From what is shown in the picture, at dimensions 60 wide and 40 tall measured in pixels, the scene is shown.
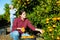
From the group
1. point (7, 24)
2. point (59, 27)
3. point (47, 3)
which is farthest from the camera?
point (7, 24)

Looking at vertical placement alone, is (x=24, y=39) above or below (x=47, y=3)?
below

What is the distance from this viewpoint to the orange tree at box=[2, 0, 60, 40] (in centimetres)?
584

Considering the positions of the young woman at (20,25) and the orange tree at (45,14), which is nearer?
the young woman at (20,25)

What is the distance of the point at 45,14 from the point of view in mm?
8711

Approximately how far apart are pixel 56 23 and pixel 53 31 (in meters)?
0.31

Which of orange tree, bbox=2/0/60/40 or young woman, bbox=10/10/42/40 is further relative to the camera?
orange tree, bbox=2/0/60/40

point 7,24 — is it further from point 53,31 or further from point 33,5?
point 53,31

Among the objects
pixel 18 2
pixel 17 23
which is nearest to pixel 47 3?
pixel 18 2

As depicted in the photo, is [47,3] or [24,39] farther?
[47,3]

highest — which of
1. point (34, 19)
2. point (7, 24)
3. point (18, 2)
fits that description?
point (18, 2)

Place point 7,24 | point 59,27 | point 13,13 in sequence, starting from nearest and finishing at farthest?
point 59,27, point 13,13, point 7,24

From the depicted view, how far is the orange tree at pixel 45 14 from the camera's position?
230 inches

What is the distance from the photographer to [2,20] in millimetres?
16172

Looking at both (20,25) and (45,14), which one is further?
(45,14)
